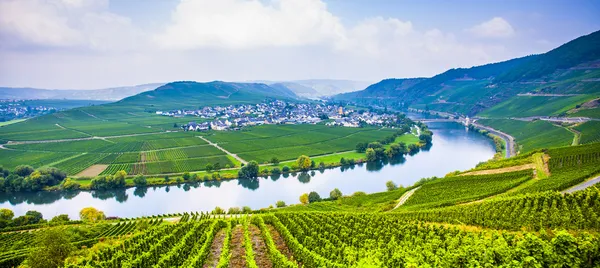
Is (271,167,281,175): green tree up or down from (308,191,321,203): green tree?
up

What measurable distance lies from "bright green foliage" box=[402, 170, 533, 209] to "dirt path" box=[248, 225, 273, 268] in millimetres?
23795

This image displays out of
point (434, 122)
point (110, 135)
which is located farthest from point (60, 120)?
point (434, 122)

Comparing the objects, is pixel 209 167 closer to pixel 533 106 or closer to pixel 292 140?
pixel 292 140

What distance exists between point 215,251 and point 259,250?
422 centimetres

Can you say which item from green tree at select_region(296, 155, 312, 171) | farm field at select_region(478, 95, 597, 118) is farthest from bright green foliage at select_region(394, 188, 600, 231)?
farm field at select_region(478, 95, 597, 118)

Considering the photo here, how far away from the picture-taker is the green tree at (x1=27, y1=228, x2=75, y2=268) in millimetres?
30141

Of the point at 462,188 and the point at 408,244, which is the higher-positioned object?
the point at 408,244

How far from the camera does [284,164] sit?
89.2 metres

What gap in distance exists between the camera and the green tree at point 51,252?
30141mm

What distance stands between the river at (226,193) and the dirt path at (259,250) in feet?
94.8

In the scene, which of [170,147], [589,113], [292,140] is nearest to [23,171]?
[170,147]

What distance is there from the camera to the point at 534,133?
10919 centimetres

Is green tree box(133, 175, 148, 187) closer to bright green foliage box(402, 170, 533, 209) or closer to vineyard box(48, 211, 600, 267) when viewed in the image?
vineyard box(48, 211, 600, 267)

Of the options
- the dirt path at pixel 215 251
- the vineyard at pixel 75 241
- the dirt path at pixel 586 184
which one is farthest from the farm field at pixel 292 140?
the dirt path at pixel 586 184
